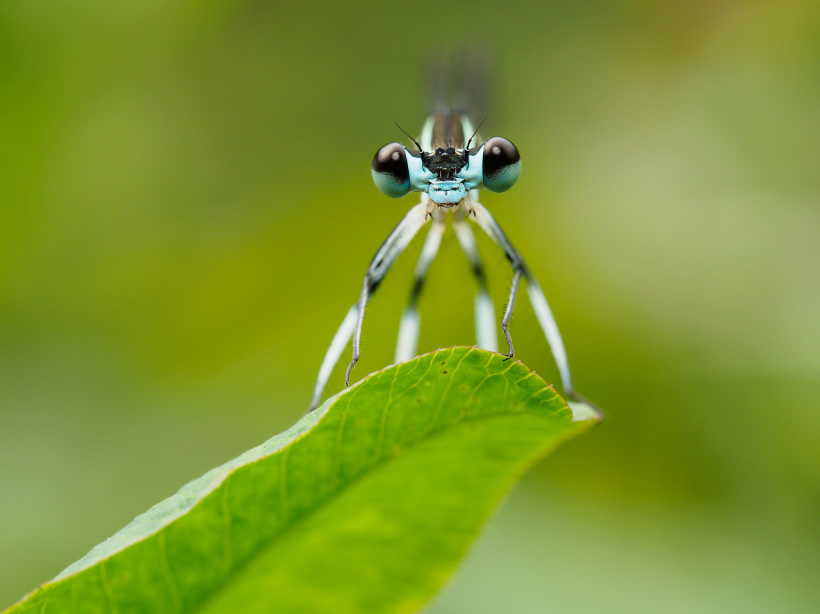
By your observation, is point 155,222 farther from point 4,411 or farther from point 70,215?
point 4,411

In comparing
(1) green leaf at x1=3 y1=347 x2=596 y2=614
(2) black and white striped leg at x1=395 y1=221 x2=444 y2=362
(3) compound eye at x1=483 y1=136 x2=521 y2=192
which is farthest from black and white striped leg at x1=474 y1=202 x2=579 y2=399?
(1) green leaf at x1=3 y1=347 x2=596 y2=614

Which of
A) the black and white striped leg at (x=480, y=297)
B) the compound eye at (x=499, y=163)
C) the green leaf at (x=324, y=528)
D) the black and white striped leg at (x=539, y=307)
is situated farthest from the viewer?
the black and white striped leg at (x=480, y=297)

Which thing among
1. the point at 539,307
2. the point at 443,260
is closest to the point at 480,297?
the point at 443,260

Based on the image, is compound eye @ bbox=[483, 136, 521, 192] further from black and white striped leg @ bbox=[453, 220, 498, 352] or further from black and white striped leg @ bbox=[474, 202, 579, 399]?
black and white striped leg @ bbox=[453, 220, 498, 352]

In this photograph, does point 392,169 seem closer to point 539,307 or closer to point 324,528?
point 539,307

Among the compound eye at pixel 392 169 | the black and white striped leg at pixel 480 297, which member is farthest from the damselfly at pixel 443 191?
the black and white striped leg at pixel 480 297

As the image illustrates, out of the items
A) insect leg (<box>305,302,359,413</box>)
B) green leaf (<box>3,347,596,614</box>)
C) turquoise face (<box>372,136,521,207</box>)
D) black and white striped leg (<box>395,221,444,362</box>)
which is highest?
turquoise face (<box>372,136,521,207</box>)

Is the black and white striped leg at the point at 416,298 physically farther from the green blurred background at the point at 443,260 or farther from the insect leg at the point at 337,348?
the insect leg at the point at 337,348

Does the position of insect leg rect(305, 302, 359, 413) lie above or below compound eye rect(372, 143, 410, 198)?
below
